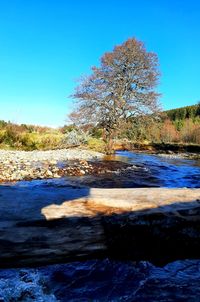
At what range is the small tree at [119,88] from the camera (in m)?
19.9

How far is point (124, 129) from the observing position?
2036 centimetres

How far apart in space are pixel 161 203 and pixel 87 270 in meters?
1.15

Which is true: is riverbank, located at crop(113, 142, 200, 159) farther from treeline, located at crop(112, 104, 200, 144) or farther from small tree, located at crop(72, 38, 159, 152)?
small tree, located at crop(72, 38, 159, 152)

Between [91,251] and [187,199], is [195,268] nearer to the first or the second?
[187,199]

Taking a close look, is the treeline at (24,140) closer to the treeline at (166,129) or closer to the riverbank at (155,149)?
the treeline at (166,129)

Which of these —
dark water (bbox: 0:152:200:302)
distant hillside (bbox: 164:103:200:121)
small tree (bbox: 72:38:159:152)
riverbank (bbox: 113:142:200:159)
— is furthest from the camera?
distant hillside (bbox: 164:103:200:121)

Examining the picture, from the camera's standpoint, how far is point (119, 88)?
66.8 ft

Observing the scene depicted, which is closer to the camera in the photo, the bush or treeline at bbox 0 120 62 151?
treeline at bbox 0 120 62 151

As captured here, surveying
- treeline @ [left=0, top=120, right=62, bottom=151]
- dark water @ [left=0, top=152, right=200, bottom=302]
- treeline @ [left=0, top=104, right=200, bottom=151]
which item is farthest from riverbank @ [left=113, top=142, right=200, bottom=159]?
dark water @ [left=0, top=152, right=200, bottom=302]

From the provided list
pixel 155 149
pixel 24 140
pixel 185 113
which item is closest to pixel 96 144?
pixel 24 140

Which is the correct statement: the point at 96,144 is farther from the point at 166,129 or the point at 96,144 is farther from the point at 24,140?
the point at 166,129

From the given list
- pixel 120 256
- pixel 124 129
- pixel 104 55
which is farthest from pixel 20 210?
pixel 104 55

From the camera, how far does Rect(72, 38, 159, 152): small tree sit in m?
19.9

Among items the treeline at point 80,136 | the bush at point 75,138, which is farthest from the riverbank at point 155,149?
the bush at point 75,138
